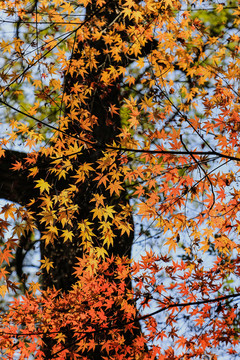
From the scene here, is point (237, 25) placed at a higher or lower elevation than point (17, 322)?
higher

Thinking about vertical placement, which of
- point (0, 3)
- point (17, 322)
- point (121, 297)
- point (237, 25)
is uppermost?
point (237, 25)

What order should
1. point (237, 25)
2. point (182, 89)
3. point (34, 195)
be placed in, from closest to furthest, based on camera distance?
1. point (34, 195)
2. point (182, 89)
3. point (237, 25)

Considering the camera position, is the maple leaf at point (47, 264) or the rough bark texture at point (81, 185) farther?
the rough bark texture at point (81, 185)

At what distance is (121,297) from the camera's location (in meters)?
3.34

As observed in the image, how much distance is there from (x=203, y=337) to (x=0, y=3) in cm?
479

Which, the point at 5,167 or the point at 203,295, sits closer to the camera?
the point at 203,295

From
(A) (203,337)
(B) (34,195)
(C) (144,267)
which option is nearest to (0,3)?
(B) (34,195)

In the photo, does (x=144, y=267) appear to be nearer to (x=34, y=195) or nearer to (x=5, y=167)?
(x=34, y=195)

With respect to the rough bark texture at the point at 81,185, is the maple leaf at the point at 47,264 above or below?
below

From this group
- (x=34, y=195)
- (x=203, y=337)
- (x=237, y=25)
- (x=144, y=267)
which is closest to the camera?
(x=144, y=267)

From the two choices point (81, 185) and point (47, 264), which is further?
point (81, 185)

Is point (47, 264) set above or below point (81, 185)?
below

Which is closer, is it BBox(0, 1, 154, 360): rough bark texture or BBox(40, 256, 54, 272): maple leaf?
BBox(40, 256, 54, 272): maple leaf

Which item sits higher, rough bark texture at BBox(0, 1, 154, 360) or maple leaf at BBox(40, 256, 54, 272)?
rough bark texture at BBox(0, 1, 154, 360)
